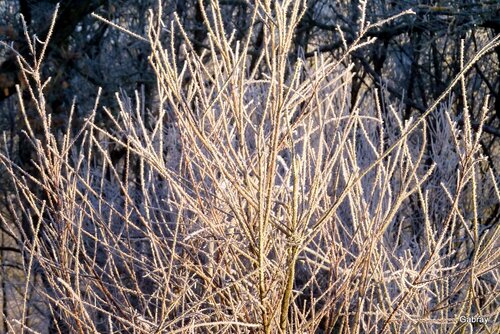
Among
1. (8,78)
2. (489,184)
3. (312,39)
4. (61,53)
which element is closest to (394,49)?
(312,39)

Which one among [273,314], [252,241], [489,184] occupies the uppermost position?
[252,241]

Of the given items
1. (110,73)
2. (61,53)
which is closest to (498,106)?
(110,73)

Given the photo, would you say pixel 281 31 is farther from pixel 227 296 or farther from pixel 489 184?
pixel 489 184

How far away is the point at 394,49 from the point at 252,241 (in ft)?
36.2

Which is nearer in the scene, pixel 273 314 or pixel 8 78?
pixel 273 314

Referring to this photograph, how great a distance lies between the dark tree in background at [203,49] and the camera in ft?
28.9

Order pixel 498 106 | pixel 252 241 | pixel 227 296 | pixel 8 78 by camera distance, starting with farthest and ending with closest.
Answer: pixel 498 106 < pixel 8 78 < pixel 227 296 < pixel 252 241

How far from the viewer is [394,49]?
12.9m

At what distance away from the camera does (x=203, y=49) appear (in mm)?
10703

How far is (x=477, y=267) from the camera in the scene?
8.37ft

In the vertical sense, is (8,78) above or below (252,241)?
below

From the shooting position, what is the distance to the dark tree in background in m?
8.81

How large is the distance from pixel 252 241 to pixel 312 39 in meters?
10.9

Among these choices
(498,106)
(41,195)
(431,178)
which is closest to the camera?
(431,178)
